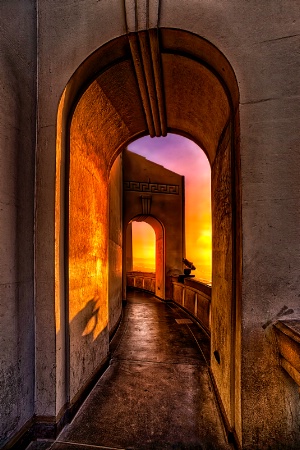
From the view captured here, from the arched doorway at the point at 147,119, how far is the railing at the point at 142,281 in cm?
1024

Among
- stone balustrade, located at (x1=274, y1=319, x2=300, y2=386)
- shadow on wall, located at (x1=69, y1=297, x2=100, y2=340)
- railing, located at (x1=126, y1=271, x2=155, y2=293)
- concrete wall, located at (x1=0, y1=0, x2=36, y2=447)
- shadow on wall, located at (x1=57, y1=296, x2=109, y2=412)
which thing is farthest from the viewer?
railing, located at (x1=126, y1=271, x2=155, y2=293)

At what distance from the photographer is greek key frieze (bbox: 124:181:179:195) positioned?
11766 mm

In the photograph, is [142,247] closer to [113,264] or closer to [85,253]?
[113,264]

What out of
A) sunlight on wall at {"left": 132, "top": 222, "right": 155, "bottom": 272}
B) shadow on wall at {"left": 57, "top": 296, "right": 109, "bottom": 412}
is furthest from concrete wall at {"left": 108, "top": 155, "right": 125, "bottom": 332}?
sunlight on wall at {"left": 132, "top": 222, "right": 155, "bottom": 272}

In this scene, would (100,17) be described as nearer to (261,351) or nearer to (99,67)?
(99,67)

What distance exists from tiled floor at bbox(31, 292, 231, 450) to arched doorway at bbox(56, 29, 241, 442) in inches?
12.7

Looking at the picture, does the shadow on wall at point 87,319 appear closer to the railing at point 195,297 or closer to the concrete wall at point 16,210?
the concrete wall at point 16,210

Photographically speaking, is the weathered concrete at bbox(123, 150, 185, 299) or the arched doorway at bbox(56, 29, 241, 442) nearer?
the arched doorway at bbox(56, 29, 241, 442)

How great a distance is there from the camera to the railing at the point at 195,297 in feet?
21.4

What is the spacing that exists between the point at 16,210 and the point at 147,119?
9.43 feet

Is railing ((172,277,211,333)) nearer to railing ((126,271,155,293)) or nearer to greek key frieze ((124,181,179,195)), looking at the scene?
railing ((126,271,155,293))

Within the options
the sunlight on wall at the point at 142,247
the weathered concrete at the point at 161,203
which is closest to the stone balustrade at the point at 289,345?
the weathered concrete at the point at 161,203

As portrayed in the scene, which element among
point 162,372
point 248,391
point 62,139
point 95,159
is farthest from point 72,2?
point 162,372

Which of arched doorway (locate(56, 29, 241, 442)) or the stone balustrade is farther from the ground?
arched doorway (locate(56, 29, 241, 442))
